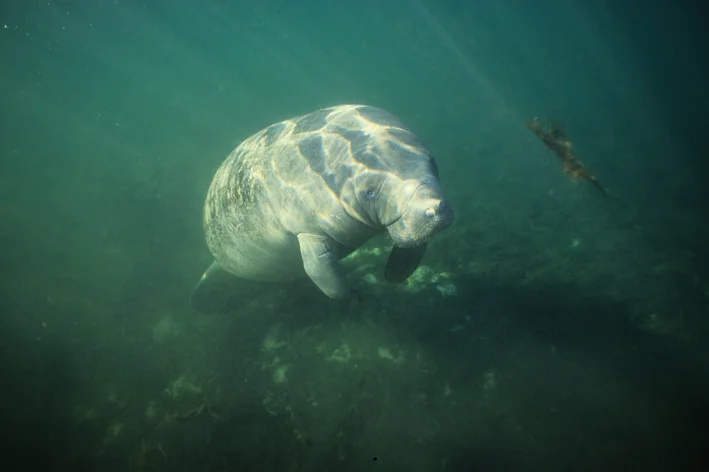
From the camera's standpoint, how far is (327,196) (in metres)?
3.32

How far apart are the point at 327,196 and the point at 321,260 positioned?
25.7 inches

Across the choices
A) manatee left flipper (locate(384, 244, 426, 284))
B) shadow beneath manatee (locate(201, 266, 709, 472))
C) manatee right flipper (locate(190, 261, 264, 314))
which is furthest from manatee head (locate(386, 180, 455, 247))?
manatee right flipper (locate(190, 261, 264, 314))

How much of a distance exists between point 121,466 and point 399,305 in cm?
360

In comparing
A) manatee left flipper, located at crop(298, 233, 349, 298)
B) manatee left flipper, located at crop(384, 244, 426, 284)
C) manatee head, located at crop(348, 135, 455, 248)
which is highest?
manatee head, located at crop(348, 135, 455, 248)

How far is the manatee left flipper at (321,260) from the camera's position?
11.7ft

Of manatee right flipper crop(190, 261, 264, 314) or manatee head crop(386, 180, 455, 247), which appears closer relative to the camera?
manatee head crop(386, 180, 455, 247)

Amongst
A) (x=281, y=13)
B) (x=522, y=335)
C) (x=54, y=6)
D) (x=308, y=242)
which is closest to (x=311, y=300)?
(x=308, y=242)

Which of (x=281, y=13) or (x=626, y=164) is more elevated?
(x=281, y=13)

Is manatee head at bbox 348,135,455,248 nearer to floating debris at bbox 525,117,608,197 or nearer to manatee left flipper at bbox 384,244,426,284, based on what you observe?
manatee left flipper at bbox 384,244,426,284

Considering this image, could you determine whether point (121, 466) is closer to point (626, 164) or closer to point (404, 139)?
point (404, 139)

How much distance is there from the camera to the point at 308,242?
3584mm

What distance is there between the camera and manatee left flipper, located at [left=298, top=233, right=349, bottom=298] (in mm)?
3561

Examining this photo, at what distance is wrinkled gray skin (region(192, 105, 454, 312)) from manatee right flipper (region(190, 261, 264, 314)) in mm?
1095

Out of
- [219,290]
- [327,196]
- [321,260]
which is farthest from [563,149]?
[219,290]
